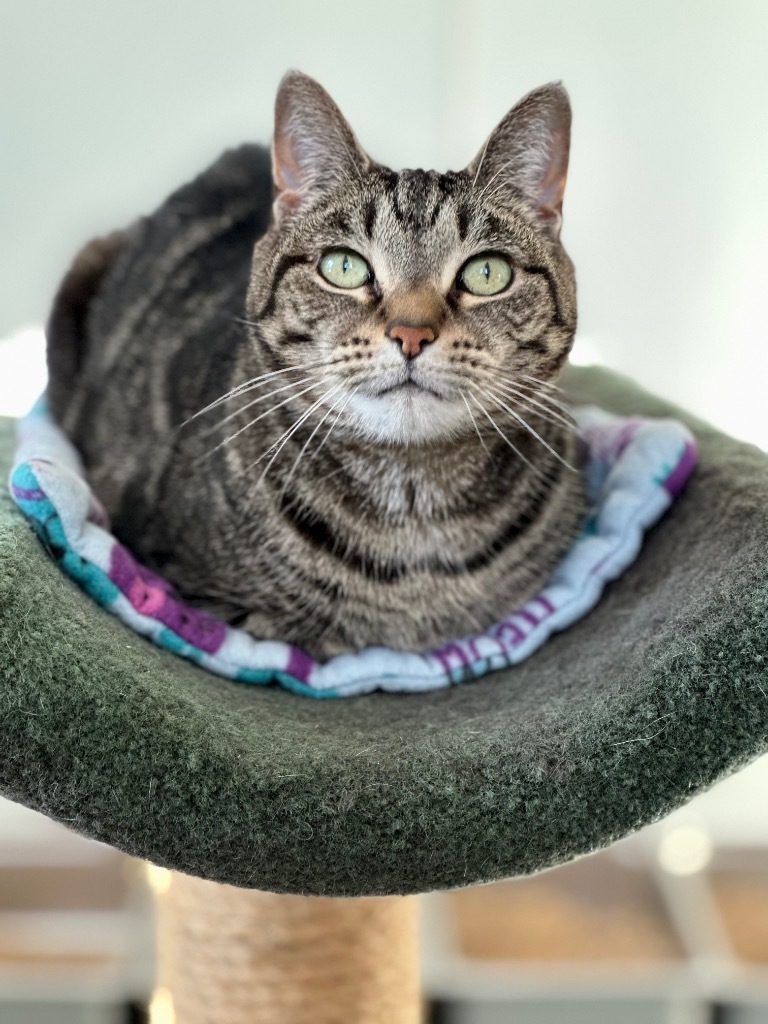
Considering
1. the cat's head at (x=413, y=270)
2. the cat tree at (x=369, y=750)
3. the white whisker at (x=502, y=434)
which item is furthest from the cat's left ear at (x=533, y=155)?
the cat tree at (x=369, y=750)

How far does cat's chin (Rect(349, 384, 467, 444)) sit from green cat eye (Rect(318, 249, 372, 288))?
140 millimetres

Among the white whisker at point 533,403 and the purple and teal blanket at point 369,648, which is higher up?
the white whisker at point 533,403

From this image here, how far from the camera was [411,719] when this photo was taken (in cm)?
104

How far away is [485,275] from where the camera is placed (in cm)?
110

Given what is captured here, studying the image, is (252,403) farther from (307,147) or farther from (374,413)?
(307,147)

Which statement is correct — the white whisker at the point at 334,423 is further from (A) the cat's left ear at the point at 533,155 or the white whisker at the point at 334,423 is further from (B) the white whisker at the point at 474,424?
(A) the cat's left ear at the point at 533,155

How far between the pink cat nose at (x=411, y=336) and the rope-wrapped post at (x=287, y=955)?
0.59m

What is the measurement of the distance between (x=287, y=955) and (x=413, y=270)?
76 centimetres

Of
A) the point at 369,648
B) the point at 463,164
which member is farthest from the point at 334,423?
the point at 463,164

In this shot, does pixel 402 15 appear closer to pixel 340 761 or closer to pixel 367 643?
pixel 367 643

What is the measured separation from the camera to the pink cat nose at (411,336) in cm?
98

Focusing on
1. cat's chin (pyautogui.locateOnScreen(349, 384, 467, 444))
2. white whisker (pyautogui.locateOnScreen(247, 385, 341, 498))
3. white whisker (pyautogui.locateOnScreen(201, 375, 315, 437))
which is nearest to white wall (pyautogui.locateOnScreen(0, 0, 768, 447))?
white whisker (pyautogui.locateOnScreen(201, 375, 315, 437))

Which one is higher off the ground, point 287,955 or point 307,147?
point 307,147

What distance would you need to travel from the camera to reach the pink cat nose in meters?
0.98
